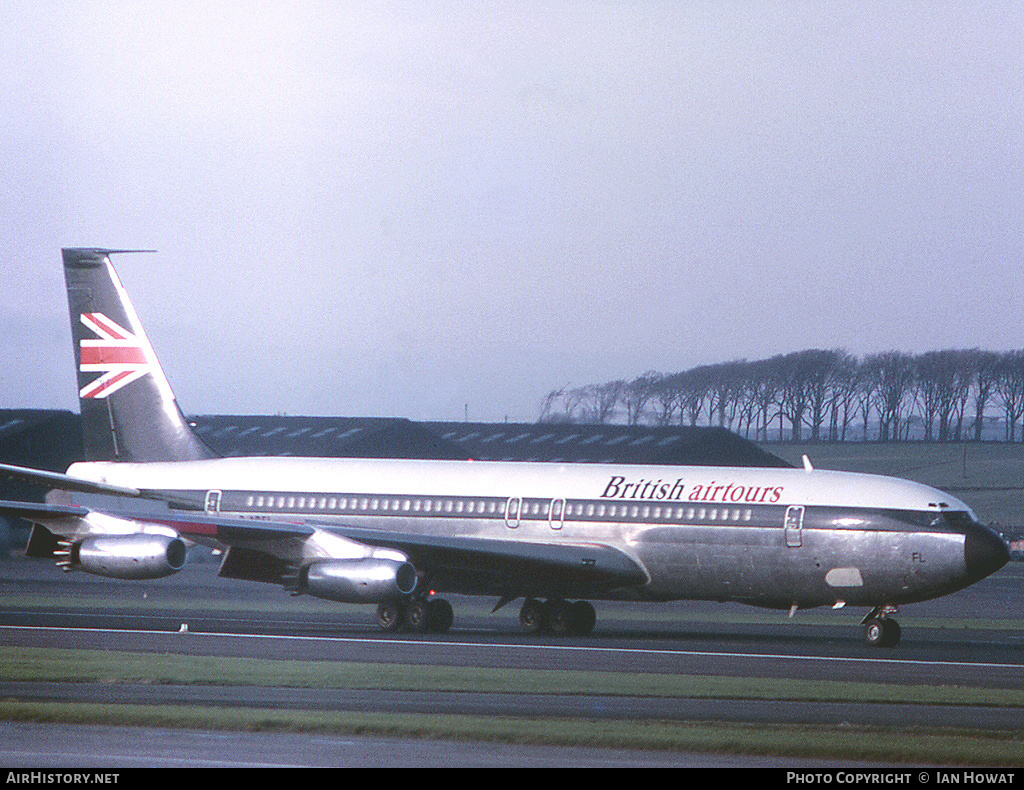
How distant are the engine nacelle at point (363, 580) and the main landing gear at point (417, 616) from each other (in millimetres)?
804

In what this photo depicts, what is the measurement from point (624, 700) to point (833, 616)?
2430 cm

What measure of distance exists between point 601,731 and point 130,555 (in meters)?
19.4

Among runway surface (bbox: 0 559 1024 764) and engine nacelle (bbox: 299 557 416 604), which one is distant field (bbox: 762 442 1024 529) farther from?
engine nacelle (bbox: 299 557 416 604)

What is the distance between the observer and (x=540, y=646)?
102 ft

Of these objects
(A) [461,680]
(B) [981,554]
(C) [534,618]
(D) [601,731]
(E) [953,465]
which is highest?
(E) [953,465]

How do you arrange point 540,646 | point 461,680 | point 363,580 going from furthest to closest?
point 363,580 → point 540,646 → point 461,680

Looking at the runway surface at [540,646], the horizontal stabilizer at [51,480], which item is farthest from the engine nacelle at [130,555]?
the horizontal stabilizer at [51,480]

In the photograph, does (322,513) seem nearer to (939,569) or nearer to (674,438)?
(939,569)

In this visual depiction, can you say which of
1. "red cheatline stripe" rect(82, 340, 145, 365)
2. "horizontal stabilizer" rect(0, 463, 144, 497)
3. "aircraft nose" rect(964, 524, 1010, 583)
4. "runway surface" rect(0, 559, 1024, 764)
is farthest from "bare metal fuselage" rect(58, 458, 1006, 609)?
"red cheatline stripe" rect(82, 340, 145, 365)

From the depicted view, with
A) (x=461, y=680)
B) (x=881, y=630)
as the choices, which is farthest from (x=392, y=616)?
(x=461, y=680)

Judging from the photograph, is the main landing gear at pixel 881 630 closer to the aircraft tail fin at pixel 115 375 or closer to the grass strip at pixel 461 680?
the grass strip at pixel 461 680

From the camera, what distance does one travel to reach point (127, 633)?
105ft

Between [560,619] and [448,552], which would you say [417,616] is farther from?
[560,619]

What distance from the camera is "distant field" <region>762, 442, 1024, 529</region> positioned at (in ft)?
333
